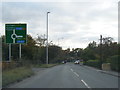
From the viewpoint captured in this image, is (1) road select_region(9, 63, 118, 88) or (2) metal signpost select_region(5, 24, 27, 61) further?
(2) metal signpost select_region(5, 24, 27, 61)

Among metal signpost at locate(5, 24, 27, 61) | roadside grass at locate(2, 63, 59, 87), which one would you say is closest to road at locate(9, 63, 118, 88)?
roadside grass at locate(2, 63, 59, 87)

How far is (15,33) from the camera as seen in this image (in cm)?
3144

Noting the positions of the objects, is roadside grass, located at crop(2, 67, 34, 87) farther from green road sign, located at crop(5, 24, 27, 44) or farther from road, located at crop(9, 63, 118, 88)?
green road sign, located at crop(5, 24, 27, 44)

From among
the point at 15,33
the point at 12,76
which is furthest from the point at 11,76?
the point at 15,33

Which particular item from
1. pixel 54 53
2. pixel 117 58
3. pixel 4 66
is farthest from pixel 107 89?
pixel 54 53

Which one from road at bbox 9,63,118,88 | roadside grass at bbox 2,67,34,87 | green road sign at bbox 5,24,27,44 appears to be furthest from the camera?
green road sign at bbox 5,24,27,44

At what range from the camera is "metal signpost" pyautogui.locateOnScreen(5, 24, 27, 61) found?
102ft

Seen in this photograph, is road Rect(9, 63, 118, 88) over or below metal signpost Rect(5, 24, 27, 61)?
below

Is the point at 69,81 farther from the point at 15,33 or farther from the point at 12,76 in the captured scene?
the point at 15,33

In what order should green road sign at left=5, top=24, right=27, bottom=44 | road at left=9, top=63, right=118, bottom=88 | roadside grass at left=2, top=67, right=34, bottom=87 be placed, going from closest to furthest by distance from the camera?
road at left=9, top=63, right=118, bottom=88
roadside grass at left=2, top=67, right=34, bottom=87
green road sign at left=5, top=24, right=27, bottom=44

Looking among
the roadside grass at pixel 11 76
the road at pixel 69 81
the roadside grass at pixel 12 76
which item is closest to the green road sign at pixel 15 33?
the roadside grass at pixel 12 76

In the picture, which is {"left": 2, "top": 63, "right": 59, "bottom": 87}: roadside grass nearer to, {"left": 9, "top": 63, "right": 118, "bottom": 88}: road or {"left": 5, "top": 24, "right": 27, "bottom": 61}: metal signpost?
{"left": 9, "top": 63, "right": 118, "bottom": 88}: road

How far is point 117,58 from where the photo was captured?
36.2 metres

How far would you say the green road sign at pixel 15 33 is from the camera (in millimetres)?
30969
